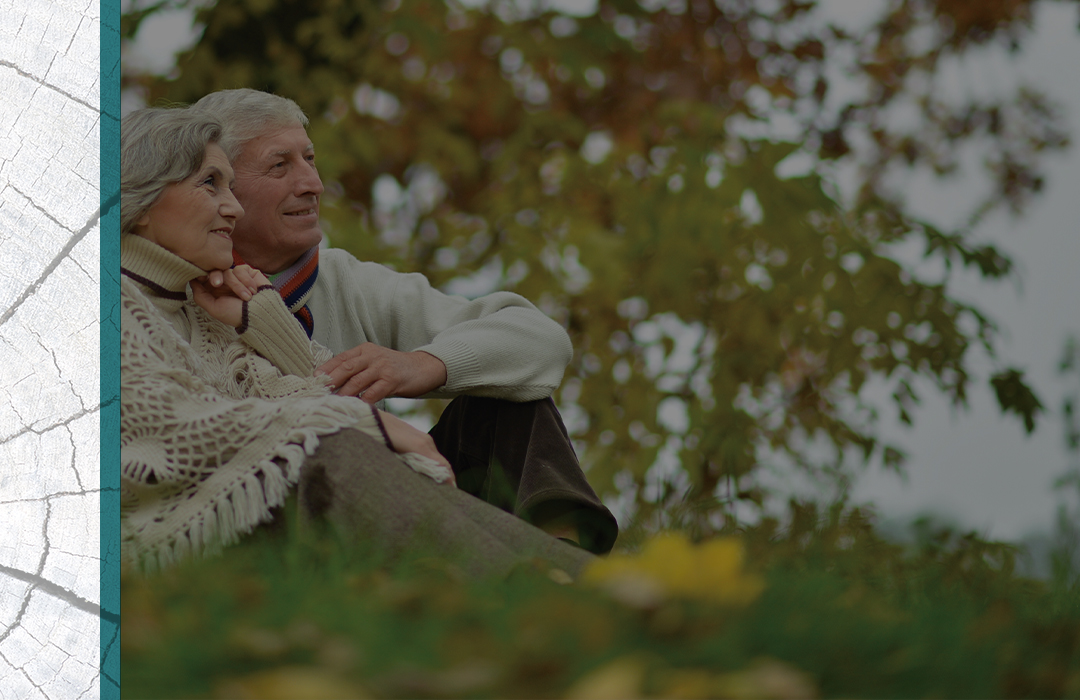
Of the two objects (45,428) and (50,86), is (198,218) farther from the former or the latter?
(45,428)

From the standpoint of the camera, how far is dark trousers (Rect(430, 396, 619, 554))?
5.42 feet

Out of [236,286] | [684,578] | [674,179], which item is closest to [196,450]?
[236,286]

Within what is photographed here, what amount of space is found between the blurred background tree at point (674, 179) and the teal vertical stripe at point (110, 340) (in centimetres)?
106

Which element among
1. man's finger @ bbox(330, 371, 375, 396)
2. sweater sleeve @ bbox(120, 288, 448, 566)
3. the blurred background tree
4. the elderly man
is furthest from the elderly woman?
the blurred background tree

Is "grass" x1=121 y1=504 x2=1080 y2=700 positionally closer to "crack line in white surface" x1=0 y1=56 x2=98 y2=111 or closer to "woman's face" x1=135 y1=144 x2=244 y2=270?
"woman's face" x1=135 y1=144 x2=244 y2=270

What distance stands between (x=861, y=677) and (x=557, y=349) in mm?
962

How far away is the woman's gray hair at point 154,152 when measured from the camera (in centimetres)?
144

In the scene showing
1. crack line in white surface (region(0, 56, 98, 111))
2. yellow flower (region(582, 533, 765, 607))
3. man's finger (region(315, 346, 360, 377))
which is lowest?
yellow flower (region(582, 533, 765, 607))

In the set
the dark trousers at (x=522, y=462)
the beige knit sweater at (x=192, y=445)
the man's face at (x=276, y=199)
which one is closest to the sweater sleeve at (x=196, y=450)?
the beige knit sweater at (x=192, y=445)

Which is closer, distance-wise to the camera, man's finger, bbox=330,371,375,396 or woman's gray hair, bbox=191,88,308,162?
man's finger, bbox=330,371,375,396

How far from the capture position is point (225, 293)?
5.01 ft

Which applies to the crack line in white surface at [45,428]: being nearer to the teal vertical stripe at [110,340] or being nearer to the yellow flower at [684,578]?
the teal vertical stripe at [110,340]

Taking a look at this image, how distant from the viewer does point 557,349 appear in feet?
5.77

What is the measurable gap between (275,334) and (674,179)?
1.51 m
